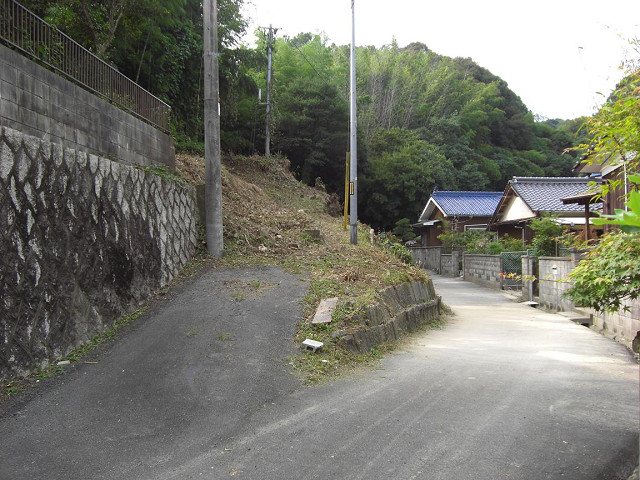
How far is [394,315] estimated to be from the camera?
9.16 meters

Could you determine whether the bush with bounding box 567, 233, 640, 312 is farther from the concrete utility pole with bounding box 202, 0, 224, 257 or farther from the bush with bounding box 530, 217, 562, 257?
the bush with bounding box 530, 217, 562, 257

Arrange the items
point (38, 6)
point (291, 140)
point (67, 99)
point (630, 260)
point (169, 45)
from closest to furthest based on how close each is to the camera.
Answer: point (630, 260), point (67, 99), point (38, 6), point (169, 45), point (291, 140)

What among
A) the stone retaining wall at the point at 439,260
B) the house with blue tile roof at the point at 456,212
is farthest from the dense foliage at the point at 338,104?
the stone retaining wall at the point at 439,260

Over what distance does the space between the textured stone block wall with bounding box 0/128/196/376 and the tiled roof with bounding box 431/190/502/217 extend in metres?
27.8

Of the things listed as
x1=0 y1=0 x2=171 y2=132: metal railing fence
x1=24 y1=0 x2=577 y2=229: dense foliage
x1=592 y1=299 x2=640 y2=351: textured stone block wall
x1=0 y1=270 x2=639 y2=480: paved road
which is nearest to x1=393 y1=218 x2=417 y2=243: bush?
x1=24 y1=0 x2=577 y2=229: dense foliage

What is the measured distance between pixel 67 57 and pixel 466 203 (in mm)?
31428

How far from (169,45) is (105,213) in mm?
9142

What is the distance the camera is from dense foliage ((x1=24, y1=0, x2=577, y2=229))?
13320 mm

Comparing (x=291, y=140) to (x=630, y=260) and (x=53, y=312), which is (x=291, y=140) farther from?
(x=630, y=260)

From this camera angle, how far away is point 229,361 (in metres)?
6.09

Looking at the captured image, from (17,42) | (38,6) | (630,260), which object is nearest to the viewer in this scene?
(630,260)

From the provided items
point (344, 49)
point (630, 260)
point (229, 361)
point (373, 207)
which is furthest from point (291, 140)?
point (630, 260)

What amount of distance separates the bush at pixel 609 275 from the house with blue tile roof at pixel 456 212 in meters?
29.0

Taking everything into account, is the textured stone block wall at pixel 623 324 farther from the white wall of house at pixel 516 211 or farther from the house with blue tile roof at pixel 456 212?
the house with blue tile roof at pixel 456 212
